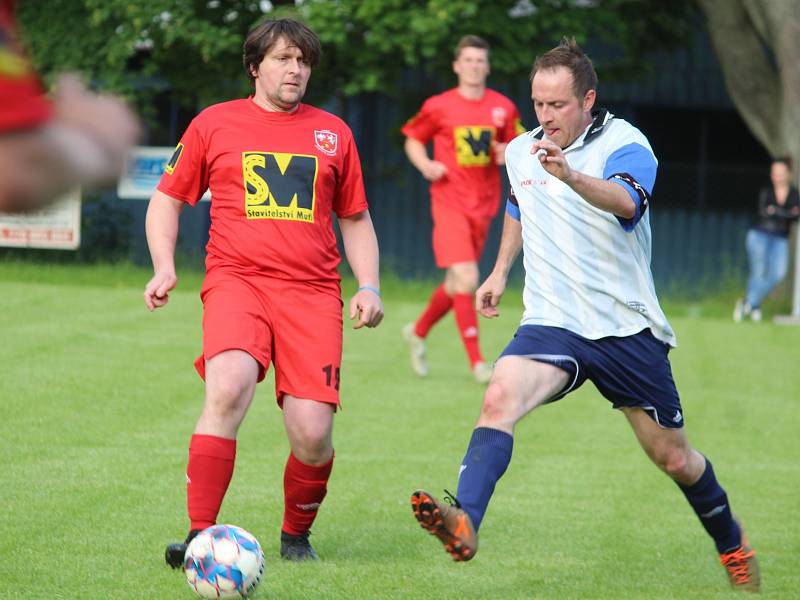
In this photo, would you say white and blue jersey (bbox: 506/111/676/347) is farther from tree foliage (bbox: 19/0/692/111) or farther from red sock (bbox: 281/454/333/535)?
tree foliage (bbox: 19/0/692/111)

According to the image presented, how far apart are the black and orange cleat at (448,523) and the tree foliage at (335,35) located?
49.4 feet

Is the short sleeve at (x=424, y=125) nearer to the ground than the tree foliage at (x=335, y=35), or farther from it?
farther from it

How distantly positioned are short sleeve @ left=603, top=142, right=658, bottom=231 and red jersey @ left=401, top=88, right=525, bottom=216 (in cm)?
627

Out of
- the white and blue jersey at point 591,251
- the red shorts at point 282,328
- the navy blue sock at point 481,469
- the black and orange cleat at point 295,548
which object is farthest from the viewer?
the black and orange cleat at point 295,548

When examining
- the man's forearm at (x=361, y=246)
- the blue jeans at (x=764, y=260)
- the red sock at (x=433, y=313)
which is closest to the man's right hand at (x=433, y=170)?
the red sock at (x=433, y=313)

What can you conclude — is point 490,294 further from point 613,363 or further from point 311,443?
point 311,443

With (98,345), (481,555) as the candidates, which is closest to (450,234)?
(98,345)

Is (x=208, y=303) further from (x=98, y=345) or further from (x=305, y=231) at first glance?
(x=98, y=345)

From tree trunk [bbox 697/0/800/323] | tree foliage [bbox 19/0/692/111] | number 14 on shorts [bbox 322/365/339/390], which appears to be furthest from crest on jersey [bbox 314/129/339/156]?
tree trunk [bbox 697/0/800/323]

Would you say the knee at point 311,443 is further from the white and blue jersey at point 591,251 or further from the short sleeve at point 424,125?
the short sleeve at point 424,125

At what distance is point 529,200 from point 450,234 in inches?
237

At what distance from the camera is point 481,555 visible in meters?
6.36

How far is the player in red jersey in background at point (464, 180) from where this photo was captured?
11.6m

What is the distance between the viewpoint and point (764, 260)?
60.2 feet
